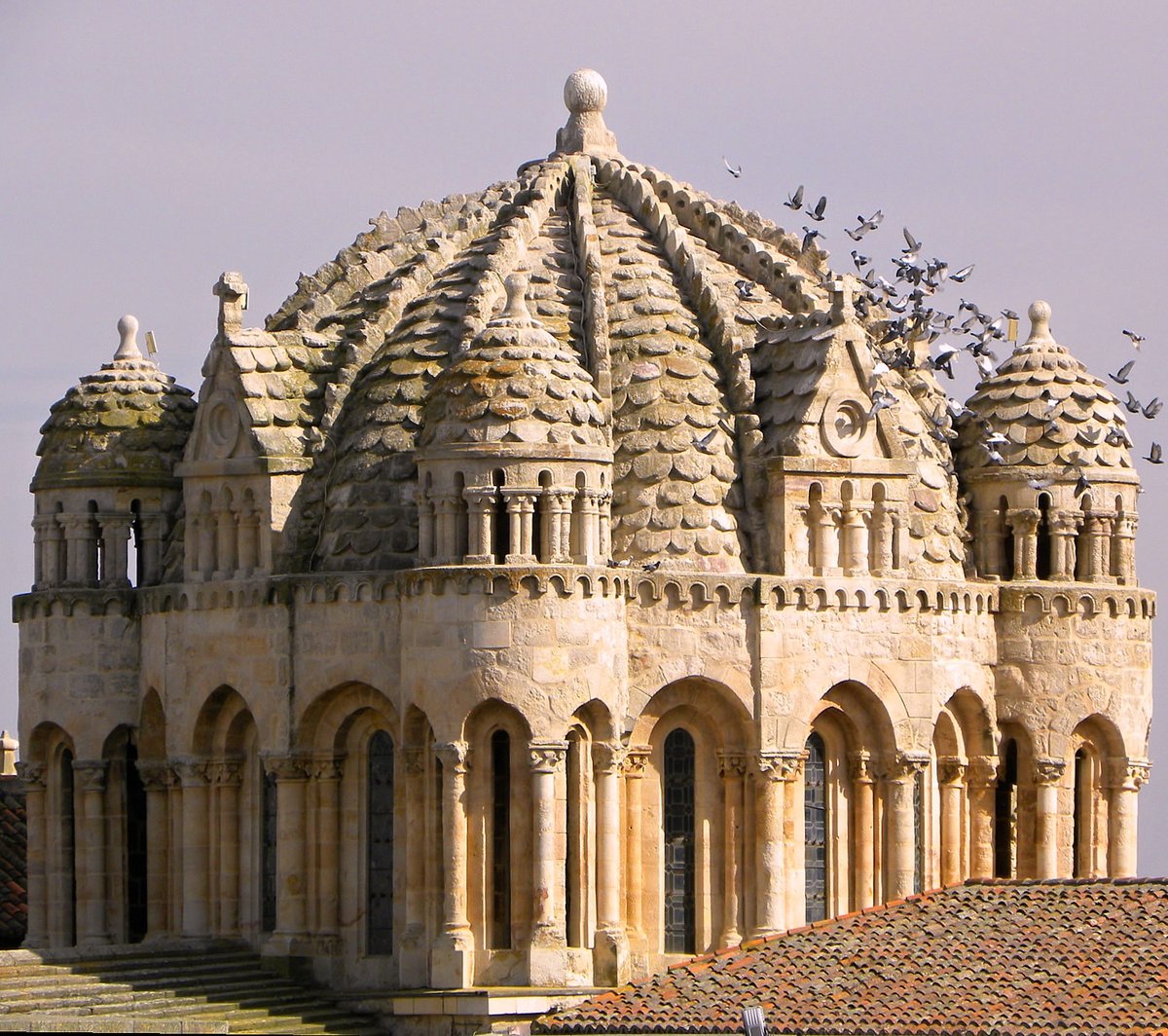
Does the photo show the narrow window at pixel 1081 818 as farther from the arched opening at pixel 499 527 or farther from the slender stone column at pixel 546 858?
the arched opening at pixel 499 527

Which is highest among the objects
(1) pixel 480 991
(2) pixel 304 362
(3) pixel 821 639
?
(2) pixel 304 362

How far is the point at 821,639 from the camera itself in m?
57.3

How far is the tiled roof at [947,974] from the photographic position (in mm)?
49688

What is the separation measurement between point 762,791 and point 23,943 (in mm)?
12261

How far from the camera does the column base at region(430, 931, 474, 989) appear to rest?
54.6m

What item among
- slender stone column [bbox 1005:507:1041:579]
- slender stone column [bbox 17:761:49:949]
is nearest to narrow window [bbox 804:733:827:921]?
slender stone column [bbox 1005:507:1041:579]

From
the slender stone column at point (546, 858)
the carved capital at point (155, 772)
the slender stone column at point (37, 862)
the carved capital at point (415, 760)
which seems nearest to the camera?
the slender stone column at point (546, 858)

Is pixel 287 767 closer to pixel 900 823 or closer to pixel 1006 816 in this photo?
pixel 900 823

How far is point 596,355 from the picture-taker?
5788cm

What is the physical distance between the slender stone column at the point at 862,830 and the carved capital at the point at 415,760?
20.7ft

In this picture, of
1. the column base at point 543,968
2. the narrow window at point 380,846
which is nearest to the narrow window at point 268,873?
the narrow window at point 380,846

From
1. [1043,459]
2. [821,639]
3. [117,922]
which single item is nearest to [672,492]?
[821,639]

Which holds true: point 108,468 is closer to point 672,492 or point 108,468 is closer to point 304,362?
point 304,362

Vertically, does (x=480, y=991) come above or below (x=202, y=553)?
below
